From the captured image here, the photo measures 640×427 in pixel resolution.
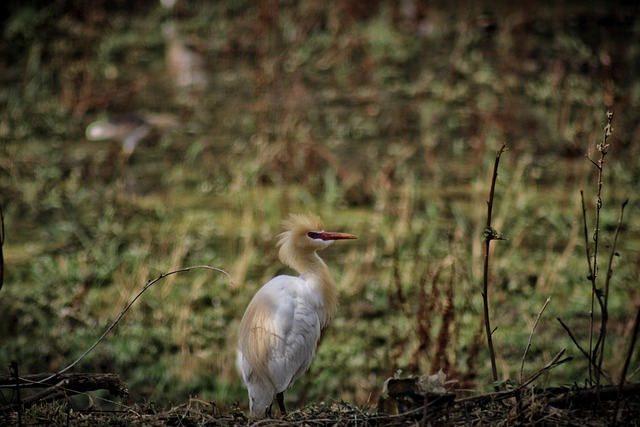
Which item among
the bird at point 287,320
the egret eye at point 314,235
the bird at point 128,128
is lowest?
the bird at point 287,320

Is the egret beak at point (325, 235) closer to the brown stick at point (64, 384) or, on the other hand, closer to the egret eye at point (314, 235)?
the egret eye at point (314, 235)

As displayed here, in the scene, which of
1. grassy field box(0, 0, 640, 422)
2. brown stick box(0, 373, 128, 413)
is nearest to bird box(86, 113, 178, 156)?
grassy field box(0, 0, 640, 422)

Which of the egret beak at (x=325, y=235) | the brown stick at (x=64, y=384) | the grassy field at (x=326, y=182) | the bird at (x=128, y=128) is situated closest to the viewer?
the brown stick at (x=64, y=384)

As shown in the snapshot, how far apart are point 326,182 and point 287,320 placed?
2860 millimetres

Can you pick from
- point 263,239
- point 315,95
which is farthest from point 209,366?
point 315,95

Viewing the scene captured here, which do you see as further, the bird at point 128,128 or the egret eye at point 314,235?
the bird at point 128,128

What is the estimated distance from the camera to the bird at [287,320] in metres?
3.18

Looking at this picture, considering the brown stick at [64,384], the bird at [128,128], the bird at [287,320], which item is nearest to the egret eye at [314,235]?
the bird at [287,320]

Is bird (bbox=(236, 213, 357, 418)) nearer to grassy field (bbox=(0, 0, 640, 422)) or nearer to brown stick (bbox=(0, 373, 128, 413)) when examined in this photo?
grassy field (bbox=(0, 0, 640, 422))

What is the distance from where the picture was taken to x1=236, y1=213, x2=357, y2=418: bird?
3.18 m

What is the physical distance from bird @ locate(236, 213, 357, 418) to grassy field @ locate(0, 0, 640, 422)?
35cm

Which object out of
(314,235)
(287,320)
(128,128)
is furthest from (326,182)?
(287,320)

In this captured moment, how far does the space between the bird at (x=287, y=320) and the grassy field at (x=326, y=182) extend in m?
0.35

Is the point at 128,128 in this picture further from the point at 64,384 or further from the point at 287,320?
the point at 64,384
